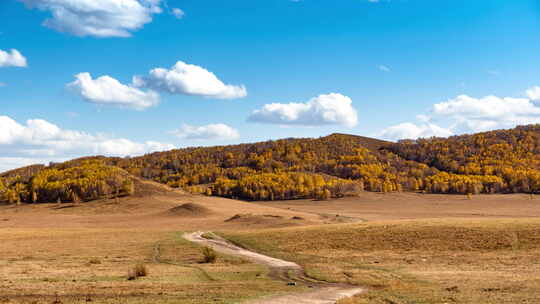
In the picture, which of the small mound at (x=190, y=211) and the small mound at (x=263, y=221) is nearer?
the small mound at (x=263, y=221)

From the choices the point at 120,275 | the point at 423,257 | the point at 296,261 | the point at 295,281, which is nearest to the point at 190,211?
the point at 296,261

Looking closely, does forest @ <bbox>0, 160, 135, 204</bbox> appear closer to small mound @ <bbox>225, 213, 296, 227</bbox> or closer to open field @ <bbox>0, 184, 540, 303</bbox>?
small mound @ <bbox>225, 213, 296, 227</bbox>

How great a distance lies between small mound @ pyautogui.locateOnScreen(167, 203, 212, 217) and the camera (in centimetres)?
12112

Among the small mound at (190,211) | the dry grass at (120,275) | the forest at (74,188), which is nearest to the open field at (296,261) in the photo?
the dry grass at (120,275)

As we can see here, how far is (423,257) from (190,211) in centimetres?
8203

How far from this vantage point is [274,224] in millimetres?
89812

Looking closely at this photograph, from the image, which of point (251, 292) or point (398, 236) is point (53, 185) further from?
point (251, 292)

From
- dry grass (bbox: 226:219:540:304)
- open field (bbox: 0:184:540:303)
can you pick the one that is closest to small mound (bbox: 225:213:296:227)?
open field (bbox: 0:184:540:303)

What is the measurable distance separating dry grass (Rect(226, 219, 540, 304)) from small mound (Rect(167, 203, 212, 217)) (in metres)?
50.7

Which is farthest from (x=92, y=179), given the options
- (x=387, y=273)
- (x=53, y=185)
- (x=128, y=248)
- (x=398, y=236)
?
(x=387, y=273)

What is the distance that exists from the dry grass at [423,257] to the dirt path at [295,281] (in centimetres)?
113

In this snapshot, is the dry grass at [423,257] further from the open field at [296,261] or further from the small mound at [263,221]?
the small mound at [263,221]

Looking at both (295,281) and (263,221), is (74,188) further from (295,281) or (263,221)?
(295,281)

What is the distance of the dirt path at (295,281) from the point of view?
2646 cm
